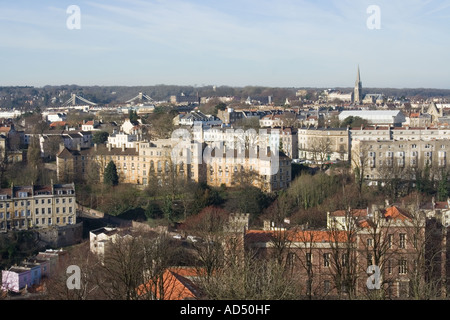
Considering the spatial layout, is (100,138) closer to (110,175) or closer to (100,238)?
(110,175)

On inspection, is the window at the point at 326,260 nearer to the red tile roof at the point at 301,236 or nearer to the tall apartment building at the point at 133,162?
the red tile roof at the point at 301,236

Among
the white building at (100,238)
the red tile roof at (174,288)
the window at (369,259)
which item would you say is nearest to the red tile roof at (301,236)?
the window at (369,259)

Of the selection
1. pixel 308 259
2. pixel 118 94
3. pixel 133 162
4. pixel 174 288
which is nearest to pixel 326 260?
pixel 308 259

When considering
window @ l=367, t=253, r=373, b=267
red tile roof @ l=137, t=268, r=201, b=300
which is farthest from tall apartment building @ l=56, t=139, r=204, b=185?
window @ l=367, t=253, r=373, b=267

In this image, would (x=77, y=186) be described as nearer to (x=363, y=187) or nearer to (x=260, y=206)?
(x=260, y=206)

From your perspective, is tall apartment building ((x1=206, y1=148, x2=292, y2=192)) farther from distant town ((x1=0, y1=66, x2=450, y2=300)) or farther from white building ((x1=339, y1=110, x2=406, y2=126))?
white building ((x1=339, y1=110, x2=406, y2=126))
